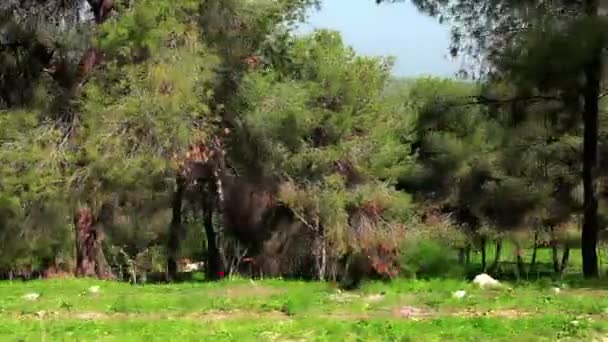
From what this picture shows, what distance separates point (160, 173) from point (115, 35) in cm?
290

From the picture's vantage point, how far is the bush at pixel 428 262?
52.6ft

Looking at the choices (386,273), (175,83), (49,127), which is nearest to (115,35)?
(175,83)

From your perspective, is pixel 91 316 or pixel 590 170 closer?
pixel 91 316

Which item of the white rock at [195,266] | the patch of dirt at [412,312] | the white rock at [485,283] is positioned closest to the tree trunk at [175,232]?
the white rock at [195,266]

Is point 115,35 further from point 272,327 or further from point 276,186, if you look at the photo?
point 272,327

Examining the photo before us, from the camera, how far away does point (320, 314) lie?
33.3 feet

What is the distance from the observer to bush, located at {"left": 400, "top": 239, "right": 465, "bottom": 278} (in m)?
16.0

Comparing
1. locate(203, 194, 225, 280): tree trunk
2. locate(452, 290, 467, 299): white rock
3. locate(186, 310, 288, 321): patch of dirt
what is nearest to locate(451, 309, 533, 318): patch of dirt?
locate(452, 290, 467, 299): white rock

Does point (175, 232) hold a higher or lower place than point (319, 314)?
higher

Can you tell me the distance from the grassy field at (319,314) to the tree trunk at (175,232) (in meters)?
10.5

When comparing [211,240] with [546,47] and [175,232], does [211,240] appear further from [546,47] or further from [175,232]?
→ [546,47]

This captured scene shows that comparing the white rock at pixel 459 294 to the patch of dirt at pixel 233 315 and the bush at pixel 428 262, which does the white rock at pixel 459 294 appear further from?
the bush at pixel 428 262

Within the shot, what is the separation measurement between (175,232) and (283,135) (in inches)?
291

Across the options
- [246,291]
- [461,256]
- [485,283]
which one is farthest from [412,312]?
→ [461,256]
